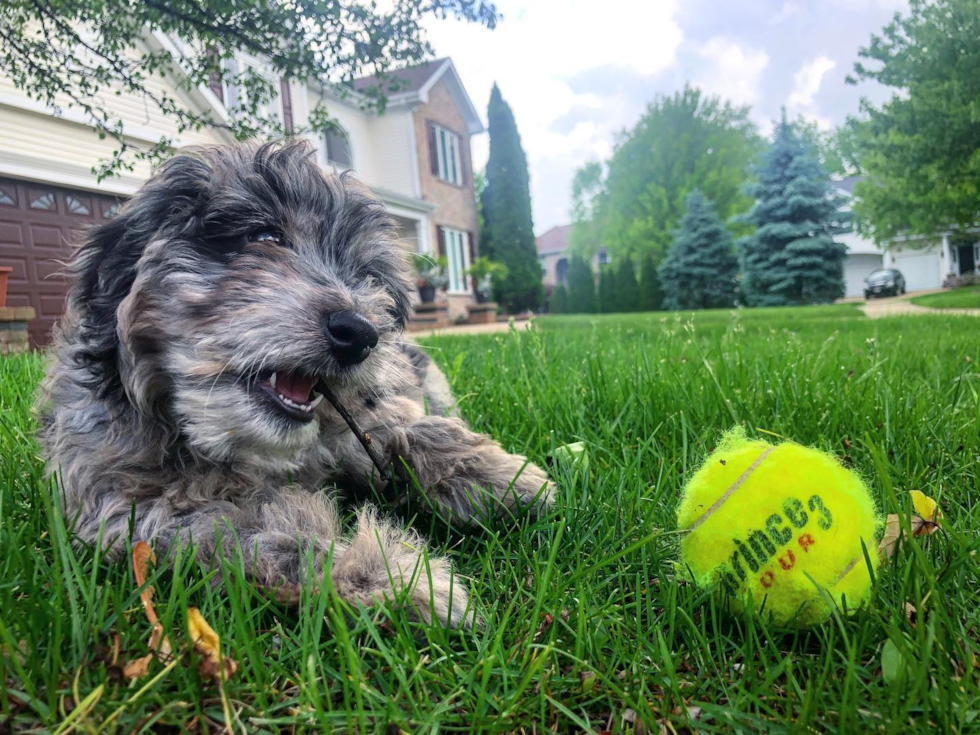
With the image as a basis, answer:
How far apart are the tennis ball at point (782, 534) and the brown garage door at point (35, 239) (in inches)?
459

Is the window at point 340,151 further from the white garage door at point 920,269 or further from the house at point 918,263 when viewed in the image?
the white garage door at point 920,269

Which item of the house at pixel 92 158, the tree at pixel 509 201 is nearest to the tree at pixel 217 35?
the house at pixel 92 158

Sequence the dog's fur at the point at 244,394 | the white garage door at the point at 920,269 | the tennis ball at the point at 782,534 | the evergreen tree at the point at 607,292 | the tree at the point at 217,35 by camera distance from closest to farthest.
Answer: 1. the tennis ball at the point at 782,534
2. the dog's fur at the point at 244,394
3. the tree at the point at 217,35
4. the evergreen tree at the point at 607,292
5. the white garage door at the point at 920,269

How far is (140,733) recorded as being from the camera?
121cm

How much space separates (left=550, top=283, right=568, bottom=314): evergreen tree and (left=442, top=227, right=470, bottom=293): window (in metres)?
15.2

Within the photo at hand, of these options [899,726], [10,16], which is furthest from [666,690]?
[10,16]

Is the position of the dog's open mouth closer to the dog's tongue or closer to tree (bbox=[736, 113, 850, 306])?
the dog's tongue

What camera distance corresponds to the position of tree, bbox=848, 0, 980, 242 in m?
17.8

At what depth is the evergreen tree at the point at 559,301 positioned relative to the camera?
44125mm

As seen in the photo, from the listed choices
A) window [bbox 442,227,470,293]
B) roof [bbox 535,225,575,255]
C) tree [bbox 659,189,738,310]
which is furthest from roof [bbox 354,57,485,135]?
roof [bbox 535,225,575,255]

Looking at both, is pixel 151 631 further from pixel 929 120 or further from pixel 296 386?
pixel 929 120

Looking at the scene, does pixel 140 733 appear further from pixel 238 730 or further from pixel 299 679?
pixel 299 679

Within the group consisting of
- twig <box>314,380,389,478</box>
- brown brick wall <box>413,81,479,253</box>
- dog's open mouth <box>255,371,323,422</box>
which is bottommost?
twig <box>314,380,389,478</box>

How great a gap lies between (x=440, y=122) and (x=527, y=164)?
990 cm
